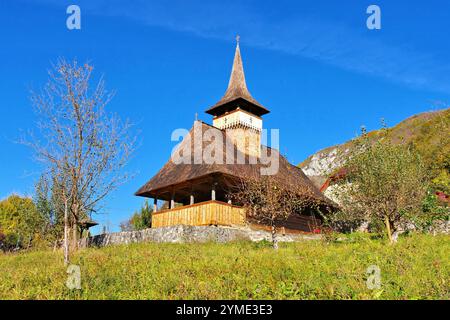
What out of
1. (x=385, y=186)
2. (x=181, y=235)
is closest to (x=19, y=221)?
(x=181, y=235)

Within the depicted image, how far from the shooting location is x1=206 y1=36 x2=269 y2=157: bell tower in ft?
95.6

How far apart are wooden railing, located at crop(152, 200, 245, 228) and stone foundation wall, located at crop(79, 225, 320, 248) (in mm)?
769

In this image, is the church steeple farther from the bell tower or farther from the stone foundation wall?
the stone foundation wall

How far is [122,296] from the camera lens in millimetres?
7824

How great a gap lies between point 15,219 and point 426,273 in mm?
44655

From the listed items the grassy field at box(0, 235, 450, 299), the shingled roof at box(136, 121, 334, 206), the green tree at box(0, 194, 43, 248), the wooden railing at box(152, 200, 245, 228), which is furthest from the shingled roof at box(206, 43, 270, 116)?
the grassy field at box(0, 235, 450, 299)

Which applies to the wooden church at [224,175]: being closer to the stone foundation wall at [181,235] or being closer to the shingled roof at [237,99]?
the shingled roof at [237,99]

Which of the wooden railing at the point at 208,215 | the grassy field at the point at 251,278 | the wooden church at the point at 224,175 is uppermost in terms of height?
the wooden church at the point at 224,175

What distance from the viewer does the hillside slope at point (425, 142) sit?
69.7 ft

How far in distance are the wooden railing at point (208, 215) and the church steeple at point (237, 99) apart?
10.5m

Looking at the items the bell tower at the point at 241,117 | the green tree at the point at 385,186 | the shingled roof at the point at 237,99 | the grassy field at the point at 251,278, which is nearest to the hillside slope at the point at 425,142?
the green tree at the point at 385,186

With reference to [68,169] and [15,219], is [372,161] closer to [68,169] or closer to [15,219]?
[68,169]

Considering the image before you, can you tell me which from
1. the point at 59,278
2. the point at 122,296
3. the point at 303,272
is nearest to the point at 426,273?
the point at 303,272
